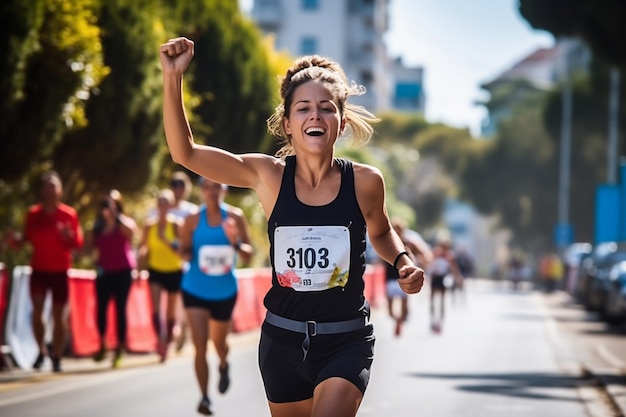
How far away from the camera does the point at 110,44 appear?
74.9 feet

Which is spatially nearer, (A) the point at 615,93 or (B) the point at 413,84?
(A) the point at 615,93

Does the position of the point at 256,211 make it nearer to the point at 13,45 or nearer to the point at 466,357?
the point at 466,357

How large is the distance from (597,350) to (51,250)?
32.1ft

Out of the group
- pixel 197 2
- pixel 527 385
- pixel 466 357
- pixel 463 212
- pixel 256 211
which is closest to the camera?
pixel 527 385

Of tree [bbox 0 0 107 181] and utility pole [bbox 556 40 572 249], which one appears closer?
tree [bbox 0 0 107 181]

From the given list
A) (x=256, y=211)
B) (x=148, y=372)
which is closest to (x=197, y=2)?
(x=256, y=211)

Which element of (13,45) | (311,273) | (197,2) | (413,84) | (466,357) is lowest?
(466,357)

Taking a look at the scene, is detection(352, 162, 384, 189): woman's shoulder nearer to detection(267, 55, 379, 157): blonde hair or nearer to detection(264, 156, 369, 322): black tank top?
detection(264, 156, 369, 322): black tank top

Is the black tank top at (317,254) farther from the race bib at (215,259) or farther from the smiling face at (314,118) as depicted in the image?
the race bib at (215,259)

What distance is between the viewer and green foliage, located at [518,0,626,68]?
2370 centimetres

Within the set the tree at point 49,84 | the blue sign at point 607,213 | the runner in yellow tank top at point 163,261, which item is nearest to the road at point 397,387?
the runner in yellow tank top at point 163,261

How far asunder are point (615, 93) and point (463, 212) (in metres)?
102

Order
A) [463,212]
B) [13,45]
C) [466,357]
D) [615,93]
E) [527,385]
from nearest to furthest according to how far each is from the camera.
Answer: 1. [527,385]
2. [13,45]
3. [466,357]
4. [615,93]
5. [463,212]

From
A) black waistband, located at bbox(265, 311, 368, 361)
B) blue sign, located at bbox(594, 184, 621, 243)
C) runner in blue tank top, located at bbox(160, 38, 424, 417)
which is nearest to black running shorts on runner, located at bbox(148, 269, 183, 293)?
runner in blue tank top, located at bbox(160, 38, 424, 417)
